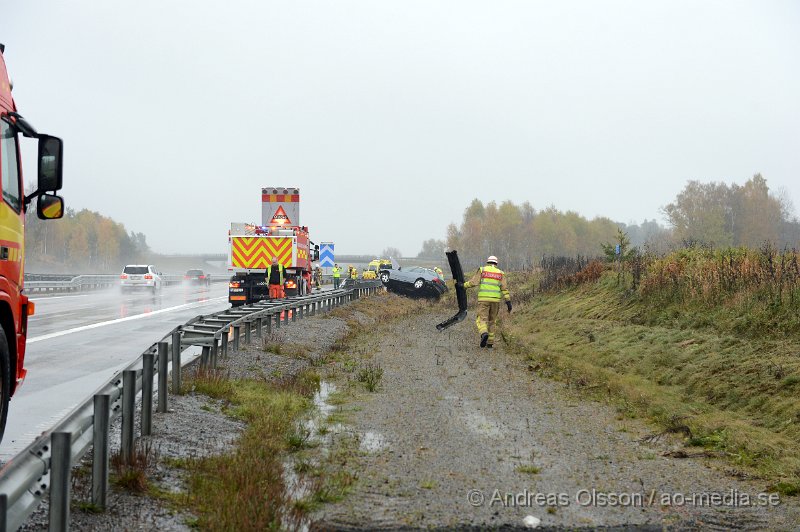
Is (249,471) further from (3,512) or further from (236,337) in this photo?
(236,337)

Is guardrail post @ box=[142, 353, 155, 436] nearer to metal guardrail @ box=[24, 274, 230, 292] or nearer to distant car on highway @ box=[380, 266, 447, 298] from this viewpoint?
distant car on highway @ box=[380, 266, 447, 298]

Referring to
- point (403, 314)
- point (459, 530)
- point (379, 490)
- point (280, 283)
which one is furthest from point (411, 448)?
point (403, 314)

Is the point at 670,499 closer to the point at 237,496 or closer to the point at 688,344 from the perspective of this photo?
the point at 237,496

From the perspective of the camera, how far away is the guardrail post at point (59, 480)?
4285 mm

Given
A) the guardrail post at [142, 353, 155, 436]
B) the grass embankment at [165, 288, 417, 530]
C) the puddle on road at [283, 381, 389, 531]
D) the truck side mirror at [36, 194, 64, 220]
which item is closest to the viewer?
the grass embankment at [165, 288, 417, 530]

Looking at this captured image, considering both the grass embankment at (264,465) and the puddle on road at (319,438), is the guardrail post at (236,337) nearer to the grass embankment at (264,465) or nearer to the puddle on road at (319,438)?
the grass embankment at (264,465)

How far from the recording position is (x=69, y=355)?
1426cm

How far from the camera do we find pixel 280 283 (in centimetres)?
2636

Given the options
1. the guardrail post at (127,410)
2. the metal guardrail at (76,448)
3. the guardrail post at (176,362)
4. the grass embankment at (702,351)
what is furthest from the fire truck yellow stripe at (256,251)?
the guardrail post at (127,410)

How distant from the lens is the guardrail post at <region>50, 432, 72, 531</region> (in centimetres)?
429

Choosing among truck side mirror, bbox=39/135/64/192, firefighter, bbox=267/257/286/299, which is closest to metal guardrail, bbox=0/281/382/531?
truck side mirror, bbox=39/135/64/192

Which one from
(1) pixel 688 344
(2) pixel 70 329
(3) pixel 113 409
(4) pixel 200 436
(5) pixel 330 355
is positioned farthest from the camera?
(2) pixel 70 329

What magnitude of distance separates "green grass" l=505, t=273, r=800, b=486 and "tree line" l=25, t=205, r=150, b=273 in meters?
113

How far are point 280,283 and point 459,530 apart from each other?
21.4 m
